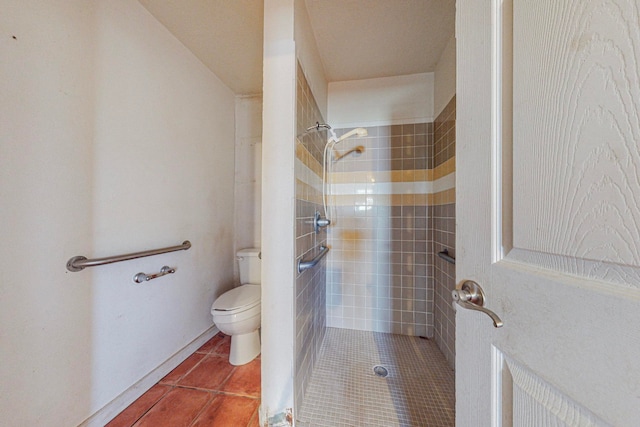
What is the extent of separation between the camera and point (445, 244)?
5.25 ft

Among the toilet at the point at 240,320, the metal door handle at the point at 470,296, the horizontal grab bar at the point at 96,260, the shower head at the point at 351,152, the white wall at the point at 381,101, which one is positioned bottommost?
the toilet at the point at 240,320

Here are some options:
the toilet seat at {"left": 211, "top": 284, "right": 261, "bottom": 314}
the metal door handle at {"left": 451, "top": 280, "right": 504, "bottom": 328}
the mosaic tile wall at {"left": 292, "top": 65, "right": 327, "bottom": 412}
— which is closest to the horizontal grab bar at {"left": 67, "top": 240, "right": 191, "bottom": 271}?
the toilet seat at {"left": 211, "top": 284, "right": 261, "bottom": 314}

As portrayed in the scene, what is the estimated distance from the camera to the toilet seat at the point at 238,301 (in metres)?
1.47

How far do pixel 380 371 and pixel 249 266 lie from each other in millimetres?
1292

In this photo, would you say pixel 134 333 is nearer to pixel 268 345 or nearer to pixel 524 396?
pixel 268 345

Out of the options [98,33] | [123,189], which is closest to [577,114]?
[123,189]

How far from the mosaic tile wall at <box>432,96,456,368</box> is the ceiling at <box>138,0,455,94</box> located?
49 cm

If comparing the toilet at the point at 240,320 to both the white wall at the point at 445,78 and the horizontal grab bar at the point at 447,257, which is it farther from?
the white wall at the point at 445,78

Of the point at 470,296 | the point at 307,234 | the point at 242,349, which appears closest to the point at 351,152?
the point at 307,234

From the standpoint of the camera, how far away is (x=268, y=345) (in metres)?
1.05

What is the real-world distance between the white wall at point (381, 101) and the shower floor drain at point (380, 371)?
186 centimetres

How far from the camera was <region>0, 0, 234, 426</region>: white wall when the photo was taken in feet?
2.74

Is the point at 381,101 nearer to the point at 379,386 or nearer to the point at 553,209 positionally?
the point at 553,209

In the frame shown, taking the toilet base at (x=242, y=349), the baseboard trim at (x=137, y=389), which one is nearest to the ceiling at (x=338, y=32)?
the toilet base at (x=242, y=349)
